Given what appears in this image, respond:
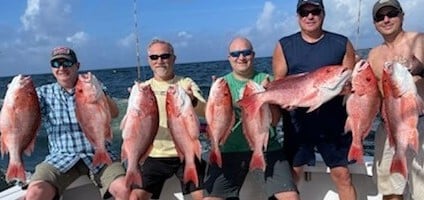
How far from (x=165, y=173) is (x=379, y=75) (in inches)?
79.2

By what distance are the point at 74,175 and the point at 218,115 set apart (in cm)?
150

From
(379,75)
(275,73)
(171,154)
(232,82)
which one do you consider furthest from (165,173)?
(379,75)

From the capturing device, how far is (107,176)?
4.91 metres

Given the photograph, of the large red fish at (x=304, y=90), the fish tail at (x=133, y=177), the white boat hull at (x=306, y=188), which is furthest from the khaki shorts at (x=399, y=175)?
the fish tail at (x=133, y=177)

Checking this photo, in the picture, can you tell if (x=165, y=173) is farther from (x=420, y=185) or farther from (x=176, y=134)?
(x=420, y=185)

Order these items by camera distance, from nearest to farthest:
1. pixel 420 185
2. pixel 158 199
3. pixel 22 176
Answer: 1. pixel 22 176
2. pixel 420 185
3. pixel 158 199

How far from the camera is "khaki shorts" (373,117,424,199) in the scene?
462 cm

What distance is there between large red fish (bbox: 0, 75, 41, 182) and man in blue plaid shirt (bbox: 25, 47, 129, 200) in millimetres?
455

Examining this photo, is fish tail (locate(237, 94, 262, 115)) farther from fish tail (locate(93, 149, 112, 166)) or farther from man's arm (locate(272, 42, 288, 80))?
fish tail (locate(93, 149, 112, 166))


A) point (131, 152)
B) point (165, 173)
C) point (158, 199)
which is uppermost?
point (131, 152)

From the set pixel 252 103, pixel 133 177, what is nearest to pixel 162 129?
pixel 133 177

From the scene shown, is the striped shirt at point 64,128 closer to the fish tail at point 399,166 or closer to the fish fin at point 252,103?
the fish fin at point 252,103

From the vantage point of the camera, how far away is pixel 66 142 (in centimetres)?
490

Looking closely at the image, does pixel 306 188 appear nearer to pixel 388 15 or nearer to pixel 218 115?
pixel 218 115
